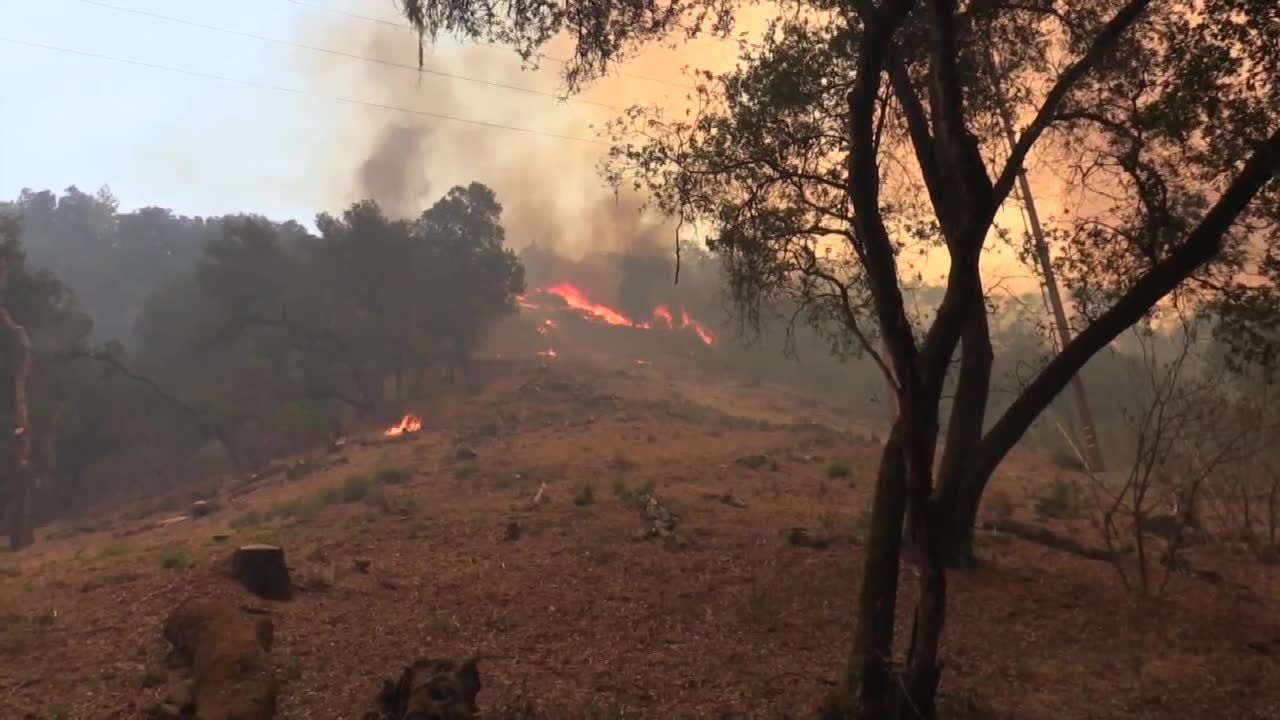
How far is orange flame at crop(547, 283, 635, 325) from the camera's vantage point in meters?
88.9

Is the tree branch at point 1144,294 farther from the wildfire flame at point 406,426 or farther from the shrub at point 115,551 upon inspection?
the wildfire flame at point 406,426

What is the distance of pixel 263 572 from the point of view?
32.4ft

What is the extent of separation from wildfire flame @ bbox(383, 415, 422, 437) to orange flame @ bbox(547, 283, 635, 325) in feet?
152

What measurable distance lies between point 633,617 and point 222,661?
185 inches

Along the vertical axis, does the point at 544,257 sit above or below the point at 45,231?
above

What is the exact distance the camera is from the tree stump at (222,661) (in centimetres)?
612

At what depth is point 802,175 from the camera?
380 inches

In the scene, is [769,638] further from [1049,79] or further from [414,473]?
[414,473]

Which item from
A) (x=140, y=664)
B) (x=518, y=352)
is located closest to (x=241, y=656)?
(x=140, y=664)

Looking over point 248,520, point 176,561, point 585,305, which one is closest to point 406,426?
point 248,520

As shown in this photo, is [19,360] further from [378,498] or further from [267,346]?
[378,498]

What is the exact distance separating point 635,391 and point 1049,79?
39.6 meters

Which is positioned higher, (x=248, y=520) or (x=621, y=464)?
(x=621, y=464)

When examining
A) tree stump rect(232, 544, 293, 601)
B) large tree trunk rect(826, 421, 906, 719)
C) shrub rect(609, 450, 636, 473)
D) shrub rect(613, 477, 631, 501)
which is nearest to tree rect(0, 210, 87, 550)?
shrub rect(609, 450, 636, 473)
